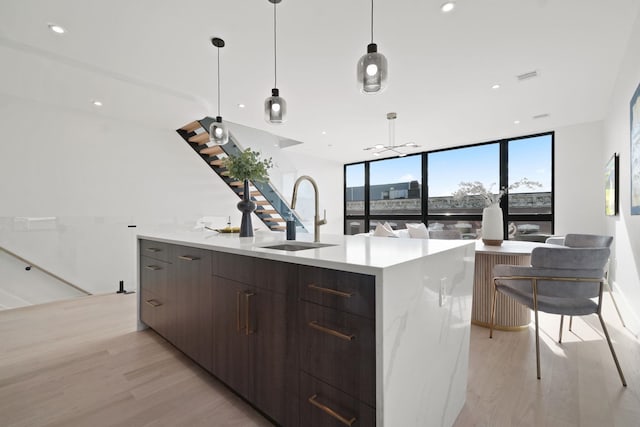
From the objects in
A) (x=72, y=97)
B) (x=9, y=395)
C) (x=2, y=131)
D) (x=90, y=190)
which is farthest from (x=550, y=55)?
(x=2, y=131)

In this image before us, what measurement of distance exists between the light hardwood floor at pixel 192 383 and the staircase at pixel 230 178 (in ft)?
7.46

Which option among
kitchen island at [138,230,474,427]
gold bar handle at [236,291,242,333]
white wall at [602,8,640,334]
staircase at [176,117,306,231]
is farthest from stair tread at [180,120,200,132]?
white wall at [602,8,640,334]

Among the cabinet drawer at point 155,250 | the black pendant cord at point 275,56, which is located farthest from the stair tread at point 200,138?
the cabinet drawer at point 155,250

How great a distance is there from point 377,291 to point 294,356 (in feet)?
1.77

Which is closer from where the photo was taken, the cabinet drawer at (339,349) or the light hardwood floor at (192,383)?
the cabinet drawer at (339,349)

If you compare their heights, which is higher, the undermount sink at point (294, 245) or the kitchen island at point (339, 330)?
the undermount sink at point (294, 245)

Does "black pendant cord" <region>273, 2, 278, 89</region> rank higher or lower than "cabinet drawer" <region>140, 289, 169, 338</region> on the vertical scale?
higher

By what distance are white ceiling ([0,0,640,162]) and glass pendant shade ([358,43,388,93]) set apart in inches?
29.5

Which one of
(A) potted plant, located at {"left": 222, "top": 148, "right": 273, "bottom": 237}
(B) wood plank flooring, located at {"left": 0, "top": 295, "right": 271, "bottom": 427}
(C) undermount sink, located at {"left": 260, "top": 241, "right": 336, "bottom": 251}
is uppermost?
(A) potted plant, located at {"left": 222, "top": 148, "right": 273, "bottom": 237}

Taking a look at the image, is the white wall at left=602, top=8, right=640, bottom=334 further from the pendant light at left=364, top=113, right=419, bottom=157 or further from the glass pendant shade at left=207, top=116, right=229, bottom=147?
the glass pendant shade at left=207, top=116, right=229, bottom=147

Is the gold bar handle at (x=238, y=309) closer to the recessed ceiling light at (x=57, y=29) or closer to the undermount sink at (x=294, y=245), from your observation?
the undermount sink at (x=294, y=245)

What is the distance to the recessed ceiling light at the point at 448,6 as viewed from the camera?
2065 millimetres

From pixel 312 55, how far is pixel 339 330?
2565 mm

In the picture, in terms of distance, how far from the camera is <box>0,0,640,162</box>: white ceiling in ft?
6.99
